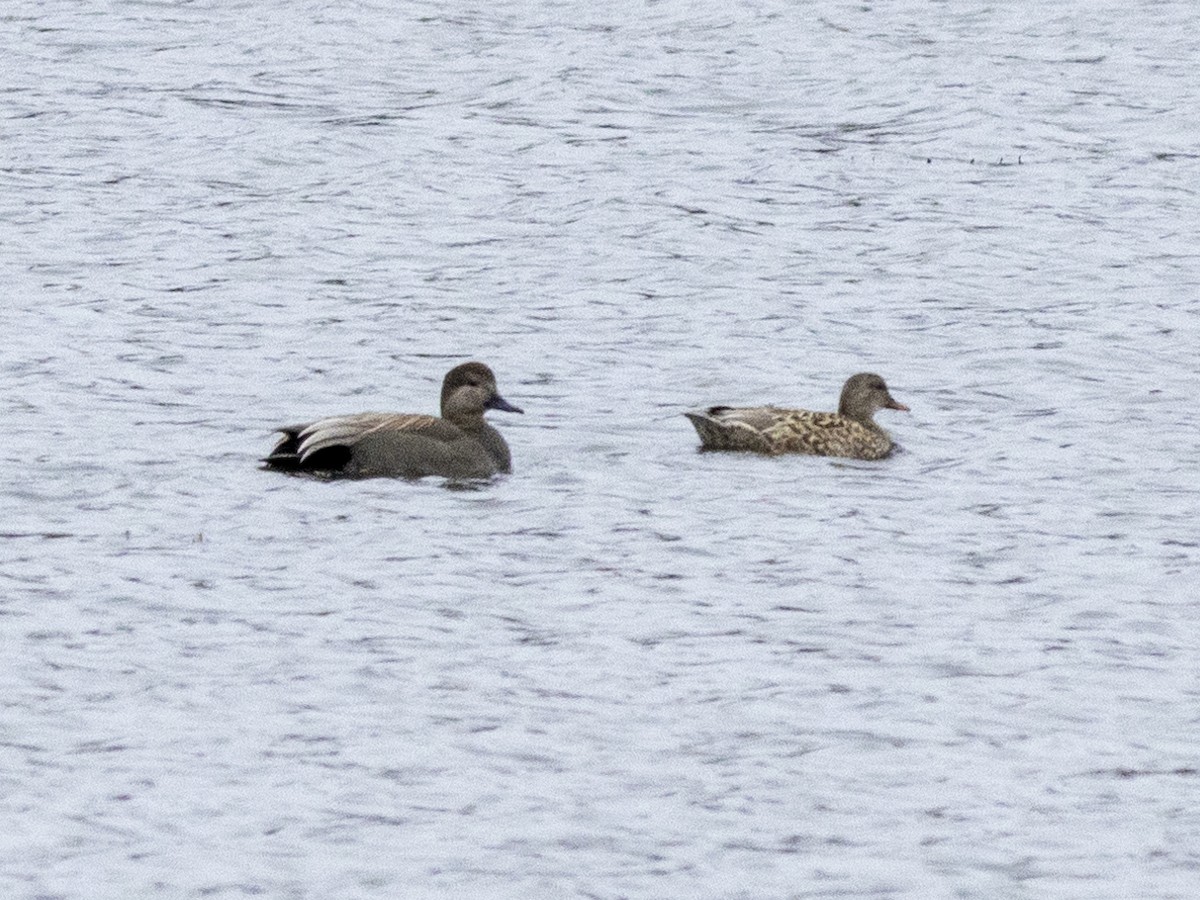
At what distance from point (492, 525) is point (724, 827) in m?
4.63

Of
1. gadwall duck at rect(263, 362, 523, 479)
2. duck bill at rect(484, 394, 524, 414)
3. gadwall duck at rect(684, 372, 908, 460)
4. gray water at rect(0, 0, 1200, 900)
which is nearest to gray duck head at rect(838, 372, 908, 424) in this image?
gadwall duck at rect(684, 372, 908, 460)

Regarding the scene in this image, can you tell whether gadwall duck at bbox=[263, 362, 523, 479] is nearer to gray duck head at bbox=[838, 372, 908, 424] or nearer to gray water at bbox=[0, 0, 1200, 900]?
gray water at bbox=[0, 0, 1200, 900]

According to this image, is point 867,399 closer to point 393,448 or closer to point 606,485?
point 606,485

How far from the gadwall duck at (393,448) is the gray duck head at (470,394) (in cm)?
9

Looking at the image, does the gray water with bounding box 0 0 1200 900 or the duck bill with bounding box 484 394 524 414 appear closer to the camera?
the gray water with bounding box 0 0 1200 900

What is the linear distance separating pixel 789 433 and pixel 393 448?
2504 mm

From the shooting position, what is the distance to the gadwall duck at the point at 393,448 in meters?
14.5

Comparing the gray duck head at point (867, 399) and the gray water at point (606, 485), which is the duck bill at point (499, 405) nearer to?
the gray water at point (606, 485)

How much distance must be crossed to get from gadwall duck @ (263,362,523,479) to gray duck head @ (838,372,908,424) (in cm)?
237

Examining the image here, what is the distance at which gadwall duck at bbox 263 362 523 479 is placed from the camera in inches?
570

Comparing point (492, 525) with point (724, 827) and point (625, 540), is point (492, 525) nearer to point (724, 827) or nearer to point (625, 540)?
point (625, 540)

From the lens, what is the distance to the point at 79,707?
10.2 metres

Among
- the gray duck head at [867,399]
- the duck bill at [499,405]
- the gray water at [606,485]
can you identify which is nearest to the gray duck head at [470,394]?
the duck bill at [499,405]

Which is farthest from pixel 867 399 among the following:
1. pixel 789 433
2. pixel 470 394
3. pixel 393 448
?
pixel 393 448
